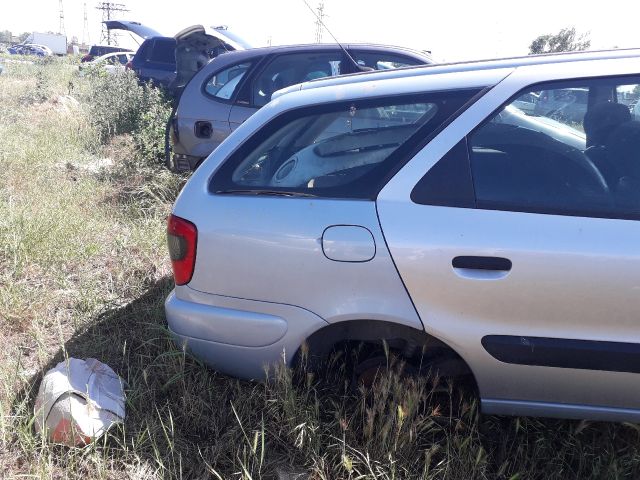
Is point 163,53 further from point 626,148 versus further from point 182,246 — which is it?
point 626,148

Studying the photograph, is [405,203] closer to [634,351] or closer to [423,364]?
[423,364]

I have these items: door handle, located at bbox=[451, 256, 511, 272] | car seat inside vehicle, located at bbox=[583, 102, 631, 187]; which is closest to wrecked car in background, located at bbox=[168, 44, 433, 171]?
car seat inside vehicle, located at bbox=[583, 102, 631, 187]

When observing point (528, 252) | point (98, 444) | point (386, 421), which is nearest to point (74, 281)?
point (98, 444)

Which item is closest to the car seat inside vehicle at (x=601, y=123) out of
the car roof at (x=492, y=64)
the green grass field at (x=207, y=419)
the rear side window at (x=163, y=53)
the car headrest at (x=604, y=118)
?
the car headrest at (x=604, y=118)

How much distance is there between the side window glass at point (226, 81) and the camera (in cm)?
509

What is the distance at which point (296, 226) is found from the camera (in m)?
2.06

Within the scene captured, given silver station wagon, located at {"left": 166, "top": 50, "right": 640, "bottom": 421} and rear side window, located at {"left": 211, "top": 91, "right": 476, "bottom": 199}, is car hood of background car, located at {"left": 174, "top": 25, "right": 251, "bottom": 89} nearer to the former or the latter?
rear side window, located at {"left": 211, "top": 91, "right": 476, "bottom": 199}

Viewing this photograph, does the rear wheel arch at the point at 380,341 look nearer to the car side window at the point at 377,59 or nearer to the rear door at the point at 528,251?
the rear door at the point at 528,251

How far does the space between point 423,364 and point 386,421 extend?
11.3 inches

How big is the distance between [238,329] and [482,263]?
40.6 inches

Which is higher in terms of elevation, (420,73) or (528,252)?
(420,73)

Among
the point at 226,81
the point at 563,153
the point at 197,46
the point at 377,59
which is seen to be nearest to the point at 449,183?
the point at 563,153

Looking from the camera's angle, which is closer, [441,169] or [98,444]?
[441,169]

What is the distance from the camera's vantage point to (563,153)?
2070 millimetres
